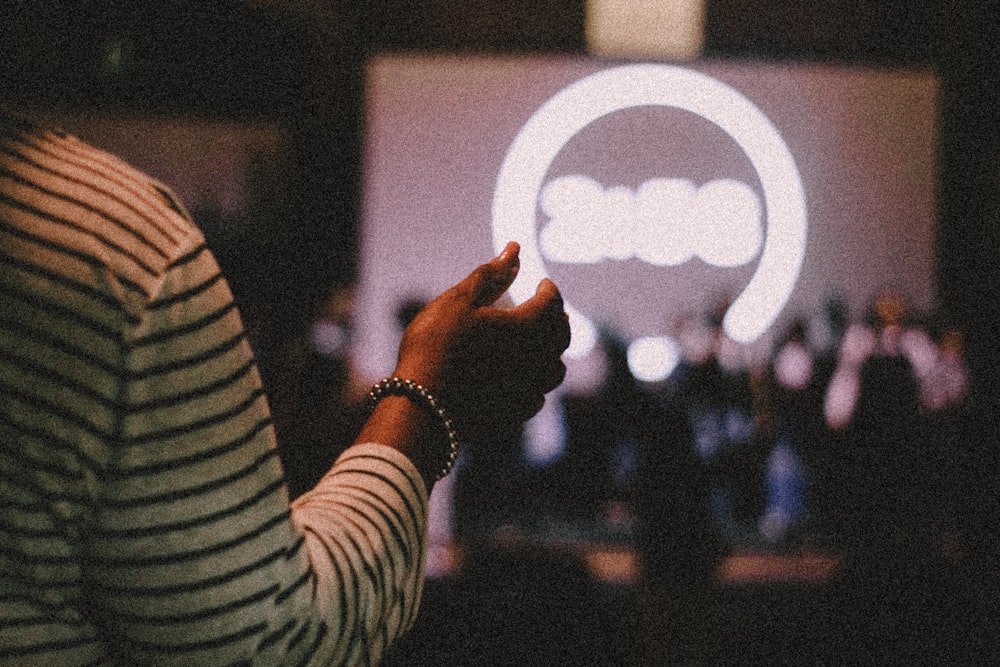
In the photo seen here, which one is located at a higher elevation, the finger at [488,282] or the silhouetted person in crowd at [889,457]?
the finger at [488,282]

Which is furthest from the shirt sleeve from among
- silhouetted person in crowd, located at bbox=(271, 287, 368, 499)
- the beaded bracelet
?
silhouetted person in crowd, located at bbox=(271, 287, 368, 499)

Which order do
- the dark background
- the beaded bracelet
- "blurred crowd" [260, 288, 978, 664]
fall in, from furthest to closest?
the dark background
"blurred crowd" [260, 288, 978, 664]
the beaded bracelet

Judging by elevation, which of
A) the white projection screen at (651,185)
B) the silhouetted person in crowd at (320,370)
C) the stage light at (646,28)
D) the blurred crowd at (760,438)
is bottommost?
the blurred crowd at (760,438)

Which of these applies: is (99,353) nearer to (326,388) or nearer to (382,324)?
(326,388)

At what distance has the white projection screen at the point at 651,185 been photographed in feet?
22.2

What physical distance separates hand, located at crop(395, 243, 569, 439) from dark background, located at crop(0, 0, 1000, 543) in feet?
21.1

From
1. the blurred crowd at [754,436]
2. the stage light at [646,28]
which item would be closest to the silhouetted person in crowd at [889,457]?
the blurred crowd at [754,436]

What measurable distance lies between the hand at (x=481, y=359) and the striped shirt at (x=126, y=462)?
0.52 ft

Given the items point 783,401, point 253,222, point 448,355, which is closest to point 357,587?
point 448,355

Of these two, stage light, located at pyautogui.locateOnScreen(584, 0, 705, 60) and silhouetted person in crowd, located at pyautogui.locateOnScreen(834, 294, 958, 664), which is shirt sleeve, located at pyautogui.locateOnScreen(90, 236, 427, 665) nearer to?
silhouetted person in crowd, located at pyautogui.locateOnScreen(834, 294, 958, 664)

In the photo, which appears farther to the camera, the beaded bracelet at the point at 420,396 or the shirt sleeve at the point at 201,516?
the beaded bracelet at the point at 420,396

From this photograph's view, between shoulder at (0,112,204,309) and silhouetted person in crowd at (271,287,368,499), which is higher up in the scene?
shoulder at (0,112,204,309)

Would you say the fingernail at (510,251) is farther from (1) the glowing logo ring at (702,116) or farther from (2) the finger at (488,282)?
(1) the glowing logo ring at (702,116)

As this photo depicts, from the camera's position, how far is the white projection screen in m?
6.75
